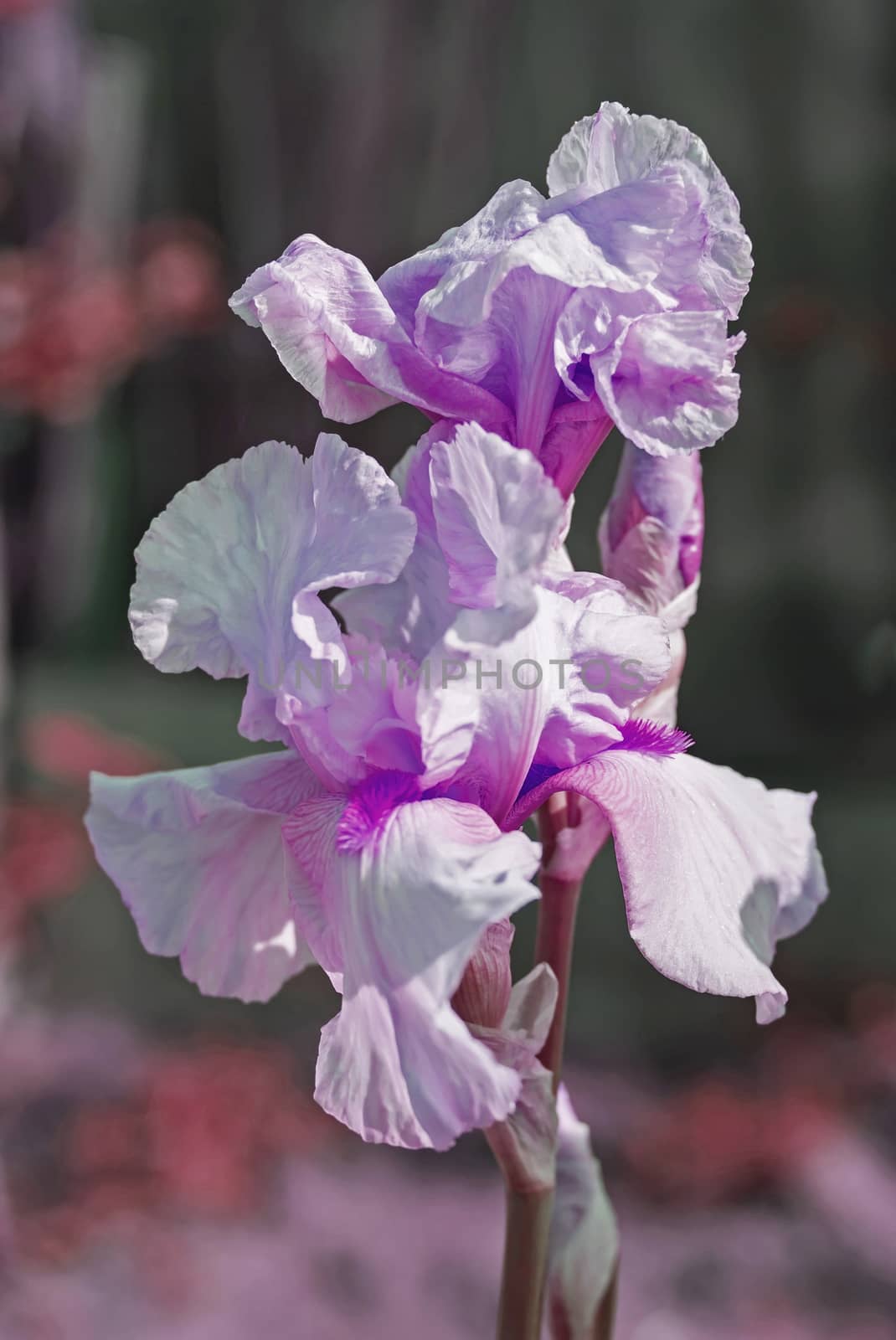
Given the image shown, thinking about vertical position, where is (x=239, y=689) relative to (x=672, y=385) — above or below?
below

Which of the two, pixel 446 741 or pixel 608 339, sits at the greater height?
pixel 608 339

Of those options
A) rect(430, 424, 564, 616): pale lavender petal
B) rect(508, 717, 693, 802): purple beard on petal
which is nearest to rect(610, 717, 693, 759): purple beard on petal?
rect(508, 717, 693, 802): purple beard on petal

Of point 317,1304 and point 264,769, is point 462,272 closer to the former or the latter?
point 264,769

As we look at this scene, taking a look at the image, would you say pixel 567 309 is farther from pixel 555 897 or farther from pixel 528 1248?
pixel 528 1248

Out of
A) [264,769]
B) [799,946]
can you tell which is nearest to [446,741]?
[264,769]

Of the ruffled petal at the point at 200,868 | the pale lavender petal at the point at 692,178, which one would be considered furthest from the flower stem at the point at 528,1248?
the pale lavender petal at the point at 692,178

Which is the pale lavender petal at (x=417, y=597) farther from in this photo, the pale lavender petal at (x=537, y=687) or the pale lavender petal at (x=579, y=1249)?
the pale lavender petal at (x=579, y=1249)

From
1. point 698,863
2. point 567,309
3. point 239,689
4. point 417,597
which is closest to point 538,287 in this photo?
point 567,309
